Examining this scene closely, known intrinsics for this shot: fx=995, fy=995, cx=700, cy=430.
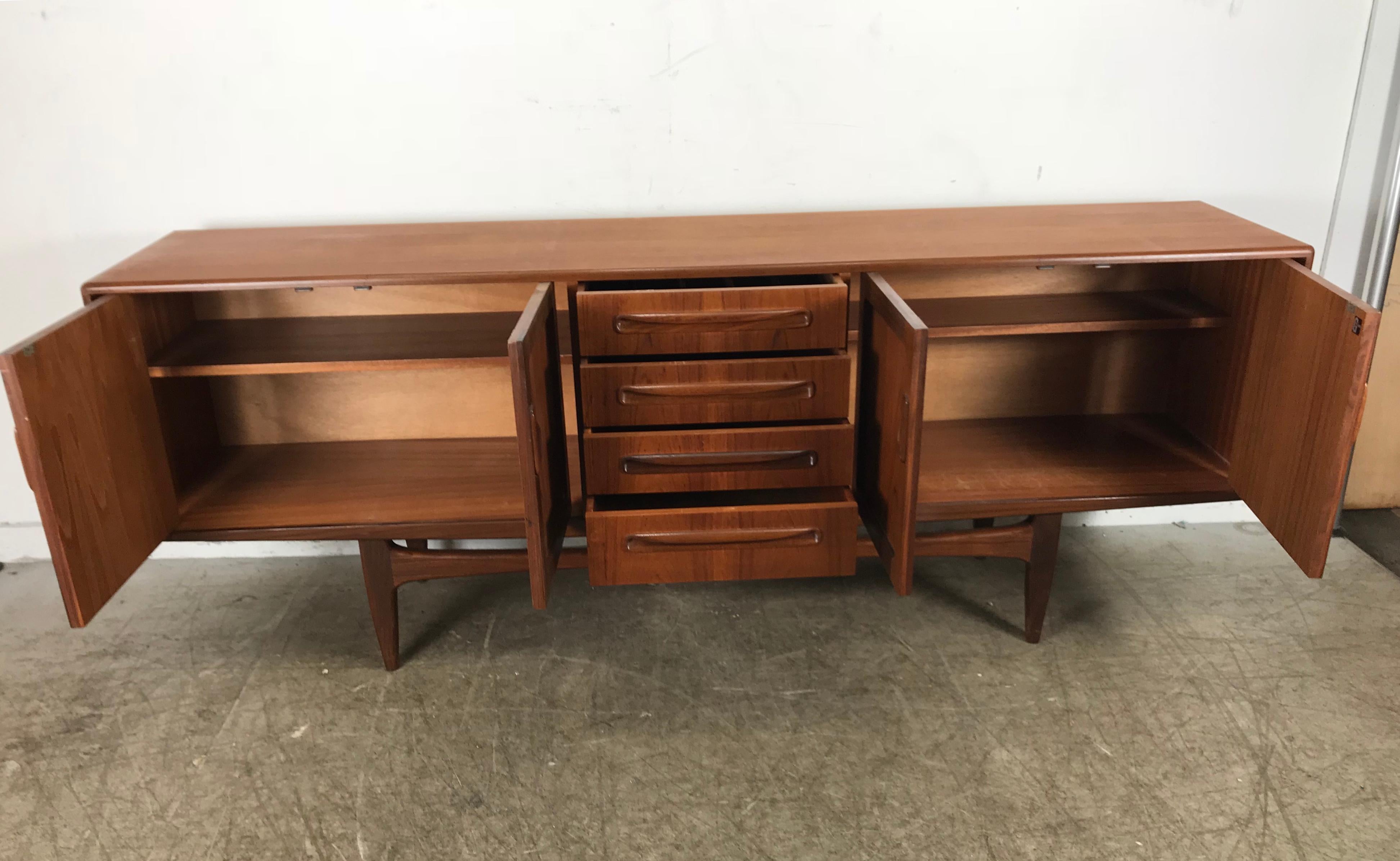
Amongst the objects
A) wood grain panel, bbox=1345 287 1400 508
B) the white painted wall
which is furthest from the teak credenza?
wood grain panel, bbox=1345 287 1400 508

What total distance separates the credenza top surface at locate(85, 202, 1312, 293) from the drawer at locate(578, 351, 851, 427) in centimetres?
17

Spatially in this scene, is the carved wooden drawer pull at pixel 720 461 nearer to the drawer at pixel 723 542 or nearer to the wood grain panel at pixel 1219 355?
the drawer at pixel 723 542

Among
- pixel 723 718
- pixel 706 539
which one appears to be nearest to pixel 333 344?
pixel 706 539

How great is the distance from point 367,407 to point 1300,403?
6.15 ft

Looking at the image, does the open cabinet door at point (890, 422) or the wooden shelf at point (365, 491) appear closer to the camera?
the open cabinet door at point (890, 422)

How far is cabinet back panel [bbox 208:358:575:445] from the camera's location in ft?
7.32

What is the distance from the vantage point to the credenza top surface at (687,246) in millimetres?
1822

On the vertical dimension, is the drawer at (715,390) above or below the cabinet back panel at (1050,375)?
above

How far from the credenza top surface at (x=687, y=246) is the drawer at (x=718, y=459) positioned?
0.30 metres

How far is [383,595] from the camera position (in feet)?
6.83

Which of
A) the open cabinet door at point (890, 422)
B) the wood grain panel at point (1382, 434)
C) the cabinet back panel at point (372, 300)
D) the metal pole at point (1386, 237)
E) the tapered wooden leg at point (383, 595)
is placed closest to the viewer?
the open cabinet door at point (890, 422)

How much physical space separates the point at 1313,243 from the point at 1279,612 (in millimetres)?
880

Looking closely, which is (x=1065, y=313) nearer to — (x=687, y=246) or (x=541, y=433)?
(x=687, y=246)

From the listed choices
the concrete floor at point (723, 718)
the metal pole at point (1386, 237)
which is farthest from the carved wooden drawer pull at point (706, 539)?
the metal pole at point (1386, 237)
